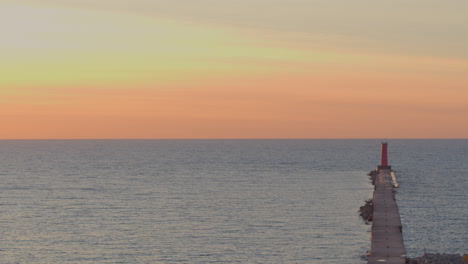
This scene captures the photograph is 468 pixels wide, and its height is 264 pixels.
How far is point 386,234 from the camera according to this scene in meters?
42.8

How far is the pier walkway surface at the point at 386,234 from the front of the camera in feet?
119

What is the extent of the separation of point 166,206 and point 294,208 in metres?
11.8

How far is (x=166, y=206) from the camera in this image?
205 feet

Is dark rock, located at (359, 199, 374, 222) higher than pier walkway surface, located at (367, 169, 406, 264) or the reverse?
higher

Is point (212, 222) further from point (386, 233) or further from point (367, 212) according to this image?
point (386, 233)

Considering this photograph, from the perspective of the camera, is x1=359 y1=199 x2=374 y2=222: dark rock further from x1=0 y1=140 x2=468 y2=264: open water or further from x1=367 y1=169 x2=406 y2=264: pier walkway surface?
x1=0 y1=140 x2=468 y2=264: open water

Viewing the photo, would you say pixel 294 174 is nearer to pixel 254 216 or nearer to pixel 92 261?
pixel 254 216

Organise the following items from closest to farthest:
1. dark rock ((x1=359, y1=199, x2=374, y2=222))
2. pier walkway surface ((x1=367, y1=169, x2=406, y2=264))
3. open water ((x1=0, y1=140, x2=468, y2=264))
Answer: pier walkway surface ((x1=367, y1=169, x2=406, y2=264)) → open water ((x1=0, y1=140, x2=468, y2=264)) → dark rock ((x1=359, y1=199, x2=374, y2=222))

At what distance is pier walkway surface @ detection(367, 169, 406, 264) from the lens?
36375mm

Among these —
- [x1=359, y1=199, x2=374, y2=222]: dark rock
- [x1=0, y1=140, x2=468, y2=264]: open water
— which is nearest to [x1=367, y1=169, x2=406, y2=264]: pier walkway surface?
[x1=359, y1=199, x2=374, y2=222]: dark rock

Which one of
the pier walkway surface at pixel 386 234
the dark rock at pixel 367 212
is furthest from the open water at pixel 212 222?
the pier walkway surface at pixel 386 234

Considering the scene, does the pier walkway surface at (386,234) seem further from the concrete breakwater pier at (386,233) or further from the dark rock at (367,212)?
the dark rock at (367,212)

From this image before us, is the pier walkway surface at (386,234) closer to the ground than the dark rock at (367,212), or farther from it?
closer to the ground

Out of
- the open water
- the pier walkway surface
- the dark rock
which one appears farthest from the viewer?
the dark rock
